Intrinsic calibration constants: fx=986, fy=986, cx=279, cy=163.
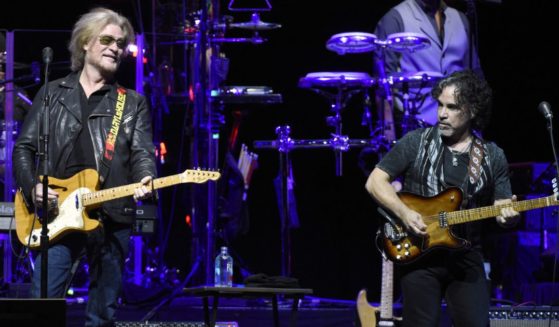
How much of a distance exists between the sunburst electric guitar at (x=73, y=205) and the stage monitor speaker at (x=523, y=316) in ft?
8.66

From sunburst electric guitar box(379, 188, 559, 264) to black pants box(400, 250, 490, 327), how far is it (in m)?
0.07

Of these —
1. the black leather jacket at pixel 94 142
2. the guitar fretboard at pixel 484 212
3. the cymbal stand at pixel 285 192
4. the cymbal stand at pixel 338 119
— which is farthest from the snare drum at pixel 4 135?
the guitar fretboard at pixel 484 212

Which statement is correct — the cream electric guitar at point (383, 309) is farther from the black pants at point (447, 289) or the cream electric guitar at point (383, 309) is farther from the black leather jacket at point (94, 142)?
the black leather jacket at point (94, 142)

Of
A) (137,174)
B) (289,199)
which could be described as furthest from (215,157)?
(137,174)

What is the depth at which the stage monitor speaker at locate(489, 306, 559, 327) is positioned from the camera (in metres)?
6.94

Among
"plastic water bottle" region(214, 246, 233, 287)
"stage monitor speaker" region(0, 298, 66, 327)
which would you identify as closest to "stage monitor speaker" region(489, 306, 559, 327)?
"plastic water bottle" region(214, 246, 233, 287)

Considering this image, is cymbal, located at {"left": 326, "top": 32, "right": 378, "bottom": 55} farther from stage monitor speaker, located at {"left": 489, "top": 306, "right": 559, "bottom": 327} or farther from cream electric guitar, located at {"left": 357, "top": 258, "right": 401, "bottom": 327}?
stage monitor speaker, located at {"left": 489, "top": 306, "right": 559, "bottom": 327}

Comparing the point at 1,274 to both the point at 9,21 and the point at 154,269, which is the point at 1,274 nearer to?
the point at 154,269

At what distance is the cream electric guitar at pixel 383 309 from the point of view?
7926 millimetres

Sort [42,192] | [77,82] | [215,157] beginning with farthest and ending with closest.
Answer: [215,157], [77,82], [42,192]

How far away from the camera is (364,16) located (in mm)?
11805

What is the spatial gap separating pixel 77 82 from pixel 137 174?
2.36 feet

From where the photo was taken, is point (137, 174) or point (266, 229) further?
point (266, 229)

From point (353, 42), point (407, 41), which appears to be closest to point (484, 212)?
point (407, 41)
